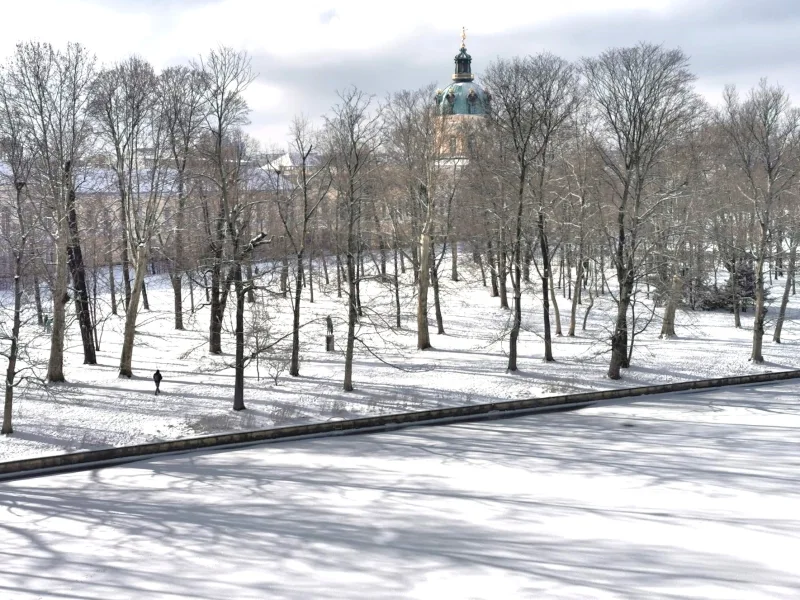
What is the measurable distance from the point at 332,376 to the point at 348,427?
472 cm

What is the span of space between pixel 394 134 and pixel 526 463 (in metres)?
18.9

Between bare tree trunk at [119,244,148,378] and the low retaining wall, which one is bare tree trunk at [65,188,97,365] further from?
the low retaining wall

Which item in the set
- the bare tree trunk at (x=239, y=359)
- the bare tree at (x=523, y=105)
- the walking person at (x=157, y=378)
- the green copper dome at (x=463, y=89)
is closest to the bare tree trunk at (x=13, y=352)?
the walking person at (x=157, y=378)

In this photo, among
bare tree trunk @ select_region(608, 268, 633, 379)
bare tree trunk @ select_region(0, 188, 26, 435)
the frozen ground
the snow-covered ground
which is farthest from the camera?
bare tree trunk @ select_region(608, 268, 633, 379)

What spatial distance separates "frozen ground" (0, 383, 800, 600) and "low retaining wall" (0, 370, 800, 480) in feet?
1.66

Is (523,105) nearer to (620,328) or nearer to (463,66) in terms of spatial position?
(620,328)

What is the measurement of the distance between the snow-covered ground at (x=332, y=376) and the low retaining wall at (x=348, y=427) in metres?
0.65

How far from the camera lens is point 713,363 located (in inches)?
1001

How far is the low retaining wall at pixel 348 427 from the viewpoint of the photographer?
49.4ft

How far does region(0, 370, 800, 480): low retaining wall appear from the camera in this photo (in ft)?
49.4

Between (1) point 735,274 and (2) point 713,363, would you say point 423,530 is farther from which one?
(1) point 735,274

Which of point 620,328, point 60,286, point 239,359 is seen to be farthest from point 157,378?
point 620,328

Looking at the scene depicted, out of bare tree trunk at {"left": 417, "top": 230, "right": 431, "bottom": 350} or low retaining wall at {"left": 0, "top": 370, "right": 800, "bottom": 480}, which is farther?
bare tree trunk at {"left": 417, "top": 230, "right": 431, "bottom": 350}

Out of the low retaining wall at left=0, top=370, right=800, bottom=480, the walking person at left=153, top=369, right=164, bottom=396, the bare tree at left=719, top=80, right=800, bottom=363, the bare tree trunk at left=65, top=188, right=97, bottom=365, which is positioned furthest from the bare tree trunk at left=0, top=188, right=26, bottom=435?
the bare tree at left=719, top=80, right=800, bottom=363
